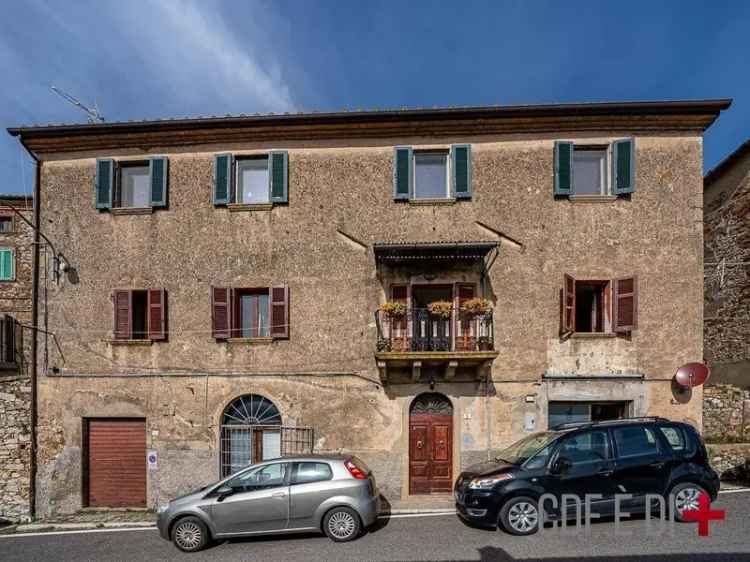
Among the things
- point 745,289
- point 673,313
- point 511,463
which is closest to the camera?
point 511,463

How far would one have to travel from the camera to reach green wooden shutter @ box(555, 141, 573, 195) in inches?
410

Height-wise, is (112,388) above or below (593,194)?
below

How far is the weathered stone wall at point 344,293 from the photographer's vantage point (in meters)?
10.2

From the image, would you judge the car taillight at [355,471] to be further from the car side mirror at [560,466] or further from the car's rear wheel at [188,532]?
the car side mirror at [560,466]

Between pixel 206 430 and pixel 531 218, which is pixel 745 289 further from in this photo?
pixel 206 430

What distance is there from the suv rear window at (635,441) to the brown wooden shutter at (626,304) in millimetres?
3127

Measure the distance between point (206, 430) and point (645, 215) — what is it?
1222cm

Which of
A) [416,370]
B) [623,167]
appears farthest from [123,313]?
[623,167]

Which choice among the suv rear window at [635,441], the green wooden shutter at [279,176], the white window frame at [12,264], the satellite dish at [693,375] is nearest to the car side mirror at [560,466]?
the suv rear window at [635,441]

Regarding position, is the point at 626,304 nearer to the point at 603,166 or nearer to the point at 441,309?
the point at 603,166

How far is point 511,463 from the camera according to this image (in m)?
7.62

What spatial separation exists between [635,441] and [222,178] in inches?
428

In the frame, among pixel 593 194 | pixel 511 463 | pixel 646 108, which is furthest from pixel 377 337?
pixel 646 108

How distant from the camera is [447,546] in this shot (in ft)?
23.1
